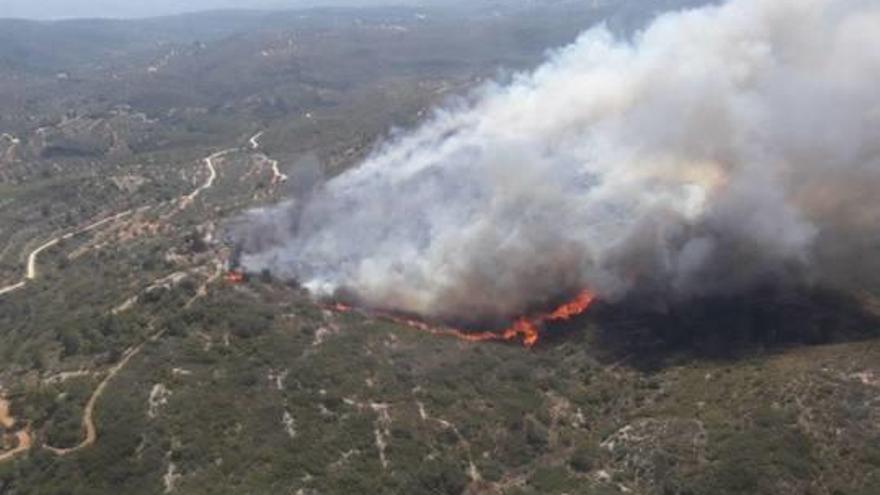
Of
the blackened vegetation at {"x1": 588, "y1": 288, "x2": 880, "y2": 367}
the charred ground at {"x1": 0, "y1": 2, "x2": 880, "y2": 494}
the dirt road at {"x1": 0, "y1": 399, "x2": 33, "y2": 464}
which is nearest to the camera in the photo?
the charred ground at {"x1": 0, "y1": 2, "x2": 880, "y2": 494}

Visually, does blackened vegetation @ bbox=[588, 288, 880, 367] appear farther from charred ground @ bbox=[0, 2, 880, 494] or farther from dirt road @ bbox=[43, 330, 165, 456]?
dirt road @ bbox=[43, 330, 165, 456]

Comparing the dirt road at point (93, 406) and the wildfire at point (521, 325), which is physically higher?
the dirt road at point (93, 406)

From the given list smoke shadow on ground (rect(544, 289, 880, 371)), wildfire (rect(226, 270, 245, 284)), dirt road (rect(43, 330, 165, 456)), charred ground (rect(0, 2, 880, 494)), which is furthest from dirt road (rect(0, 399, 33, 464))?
smoke shadow on ground (rect(544, 289, 880, 371))

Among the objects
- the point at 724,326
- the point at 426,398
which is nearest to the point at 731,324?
the point at 724,326

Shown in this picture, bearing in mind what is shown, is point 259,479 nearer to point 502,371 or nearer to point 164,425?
point 164,425

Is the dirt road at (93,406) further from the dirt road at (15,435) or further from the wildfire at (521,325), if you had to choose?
the wildfire at (521,325)

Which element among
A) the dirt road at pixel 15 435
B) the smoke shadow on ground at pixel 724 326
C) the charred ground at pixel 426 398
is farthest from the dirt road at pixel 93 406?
the smoke shadow on ground at pixel 724 326
